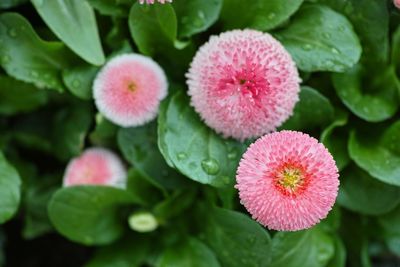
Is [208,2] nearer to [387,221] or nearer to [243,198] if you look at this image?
[243,198]

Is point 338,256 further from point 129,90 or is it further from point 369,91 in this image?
point 129,90

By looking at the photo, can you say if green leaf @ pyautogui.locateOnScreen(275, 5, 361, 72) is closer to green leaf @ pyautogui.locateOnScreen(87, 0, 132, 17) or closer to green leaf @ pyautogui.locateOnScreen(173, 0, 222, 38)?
green leaf @ pyautogui.locateOnScreen(173, 0, 222, 38)

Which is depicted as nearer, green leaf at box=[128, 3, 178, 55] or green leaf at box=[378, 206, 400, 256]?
green leaf at box=[128, 3, 178, 55]

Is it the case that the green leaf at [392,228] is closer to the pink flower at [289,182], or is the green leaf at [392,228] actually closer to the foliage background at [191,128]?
the foliage background at [191,128]

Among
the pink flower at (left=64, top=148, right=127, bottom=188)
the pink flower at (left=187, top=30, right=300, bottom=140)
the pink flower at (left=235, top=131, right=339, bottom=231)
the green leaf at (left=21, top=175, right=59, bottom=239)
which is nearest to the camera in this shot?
the pink flower at (left=235, top=131, right=339, bottom=231)

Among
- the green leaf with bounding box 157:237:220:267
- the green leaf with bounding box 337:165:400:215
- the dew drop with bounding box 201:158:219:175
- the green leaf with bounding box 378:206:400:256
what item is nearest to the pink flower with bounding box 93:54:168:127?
the dew drop with bounding box 201:158:219:175
